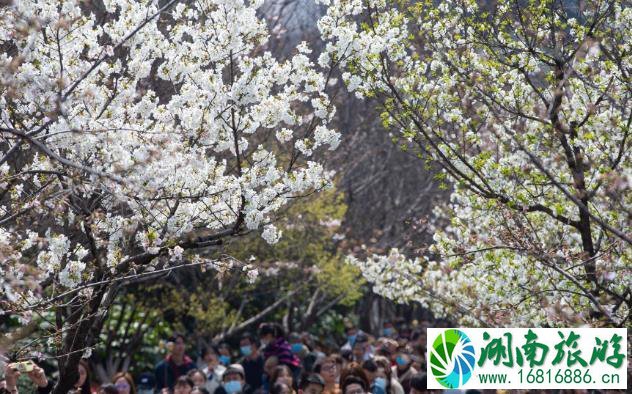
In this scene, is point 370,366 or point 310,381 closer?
point 310,381

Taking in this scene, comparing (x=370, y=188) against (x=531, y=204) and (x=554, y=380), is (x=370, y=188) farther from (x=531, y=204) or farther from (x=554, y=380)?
(x=554, y=380)

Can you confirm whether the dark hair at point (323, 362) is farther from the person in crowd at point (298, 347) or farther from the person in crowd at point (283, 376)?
the person in crowd at point (298, 347)

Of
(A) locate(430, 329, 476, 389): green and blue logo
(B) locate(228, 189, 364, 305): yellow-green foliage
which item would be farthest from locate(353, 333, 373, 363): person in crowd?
(A) locate(430, 329, 476, 389): green and blue logo

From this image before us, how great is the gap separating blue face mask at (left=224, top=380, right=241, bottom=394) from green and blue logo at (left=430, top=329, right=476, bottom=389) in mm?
4195

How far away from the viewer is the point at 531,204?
9.09m

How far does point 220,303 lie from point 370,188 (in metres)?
9.02

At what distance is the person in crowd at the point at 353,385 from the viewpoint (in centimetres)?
916

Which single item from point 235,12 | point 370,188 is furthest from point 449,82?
point 370,188

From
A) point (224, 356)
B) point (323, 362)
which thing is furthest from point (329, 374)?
point (224, 356)

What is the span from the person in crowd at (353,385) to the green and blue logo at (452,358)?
0.85 m

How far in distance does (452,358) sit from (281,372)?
338cm

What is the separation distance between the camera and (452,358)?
8.41 m

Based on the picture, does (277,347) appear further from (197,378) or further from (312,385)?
(312,385)

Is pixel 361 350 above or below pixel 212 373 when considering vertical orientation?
above
